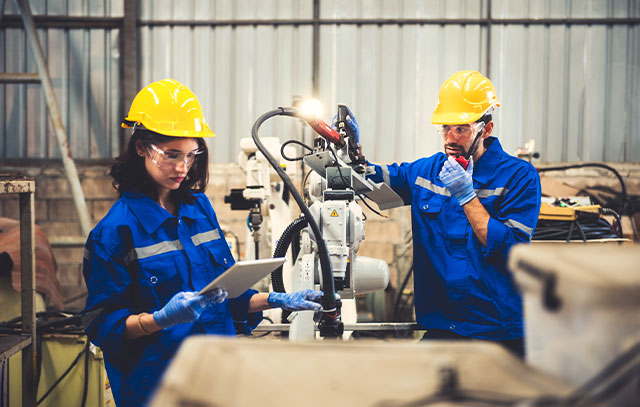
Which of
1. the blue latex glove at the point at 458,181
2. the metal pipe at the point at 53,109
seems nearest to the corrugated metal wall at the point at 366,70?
the metal pipe at the point at 53,109

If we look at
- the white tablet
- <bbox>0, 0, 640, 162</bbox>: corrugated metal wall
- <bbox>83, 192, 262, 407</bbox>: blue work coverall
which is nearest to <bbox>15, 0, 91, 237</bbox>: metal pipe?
<bbox>0, 0, 640, 162</bbox>: corrugated metal wall

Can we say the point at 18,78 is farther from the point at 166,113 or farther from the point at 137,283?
the point at 137,283

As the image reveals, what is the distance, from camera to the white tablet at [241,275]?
3.80 ft

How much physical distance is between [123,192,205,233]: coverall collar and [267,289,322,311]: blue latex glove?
1.30 ft

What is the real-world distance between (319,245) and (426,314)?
0.63 m

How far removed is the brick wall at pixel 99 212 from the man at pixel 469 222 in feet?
7.84

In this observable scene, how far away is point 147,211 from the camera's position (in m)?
1.35

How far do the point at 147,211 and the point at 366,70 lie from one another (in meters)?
3.38

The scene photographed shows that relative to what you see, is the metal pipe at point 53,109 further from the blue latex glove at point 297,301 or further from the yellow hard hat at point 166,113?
the blue latex glove at point 297,301

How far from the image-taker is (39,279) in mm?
3002

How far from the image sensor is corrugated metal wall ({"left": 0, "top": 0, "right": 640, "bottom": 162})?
14.2ft

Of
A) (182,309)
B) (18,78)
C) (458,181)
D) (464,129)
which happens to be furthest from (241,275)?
(18,78)

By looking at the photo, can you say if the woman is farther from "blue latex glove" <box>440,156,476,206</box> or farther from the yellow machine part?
the yellow machine part

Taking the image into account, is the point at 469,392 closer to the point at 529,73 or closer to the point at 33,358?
the point at 33,358
